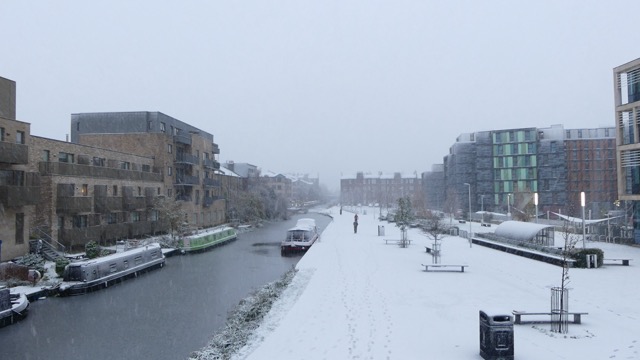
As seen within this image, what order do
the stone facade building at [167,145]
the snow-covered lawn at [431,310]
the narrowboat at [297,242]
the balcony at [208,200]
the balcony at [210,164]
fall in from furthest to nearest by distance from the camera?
1. the balcony at [210,164]
2. the balcony at [208,200]
3. the stone facade building at [167,145]
4. the narrowboat at [297,242]
5. the snow-covered lawn at [431,310]

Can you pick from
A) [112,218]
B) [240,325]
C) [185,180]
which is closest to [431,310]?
[240,325]

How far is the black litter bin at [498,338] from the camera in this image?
10.3 metres

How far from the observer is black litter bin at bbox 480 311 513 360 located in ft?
33.7

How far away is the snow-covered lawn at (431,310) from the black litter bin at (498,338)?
22cm

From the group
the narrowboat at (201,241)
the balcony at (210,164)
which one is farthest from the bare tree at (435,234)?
the balcony at (210,164)

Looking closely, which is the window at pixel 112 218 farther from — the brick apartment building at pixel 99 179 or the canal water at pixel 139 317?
the canal water at pixel 139 317

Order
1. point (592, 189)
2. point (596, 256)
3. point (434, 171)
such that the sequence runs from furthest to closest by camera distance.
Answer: point (434, 171) → point (592, 189) → point (596, 256)

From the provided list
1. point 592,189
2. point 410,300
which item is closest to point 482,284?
point 410,300

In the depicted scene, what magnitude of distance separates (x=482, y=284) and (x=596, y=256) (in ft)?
27.6

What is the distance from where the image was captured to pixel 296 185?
18700cm

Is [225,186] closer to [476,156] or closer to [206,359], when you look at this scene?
[476,156]

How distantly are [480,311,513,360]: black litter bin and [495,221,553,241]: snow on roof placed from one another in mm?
24500

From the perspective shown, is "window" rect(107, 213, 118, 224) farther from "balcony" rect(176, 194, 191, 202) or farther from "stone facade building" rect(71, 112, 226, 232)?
"balcony" rect(176, 194, 191, 202)

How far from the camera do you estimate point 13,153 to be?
27453 mm
